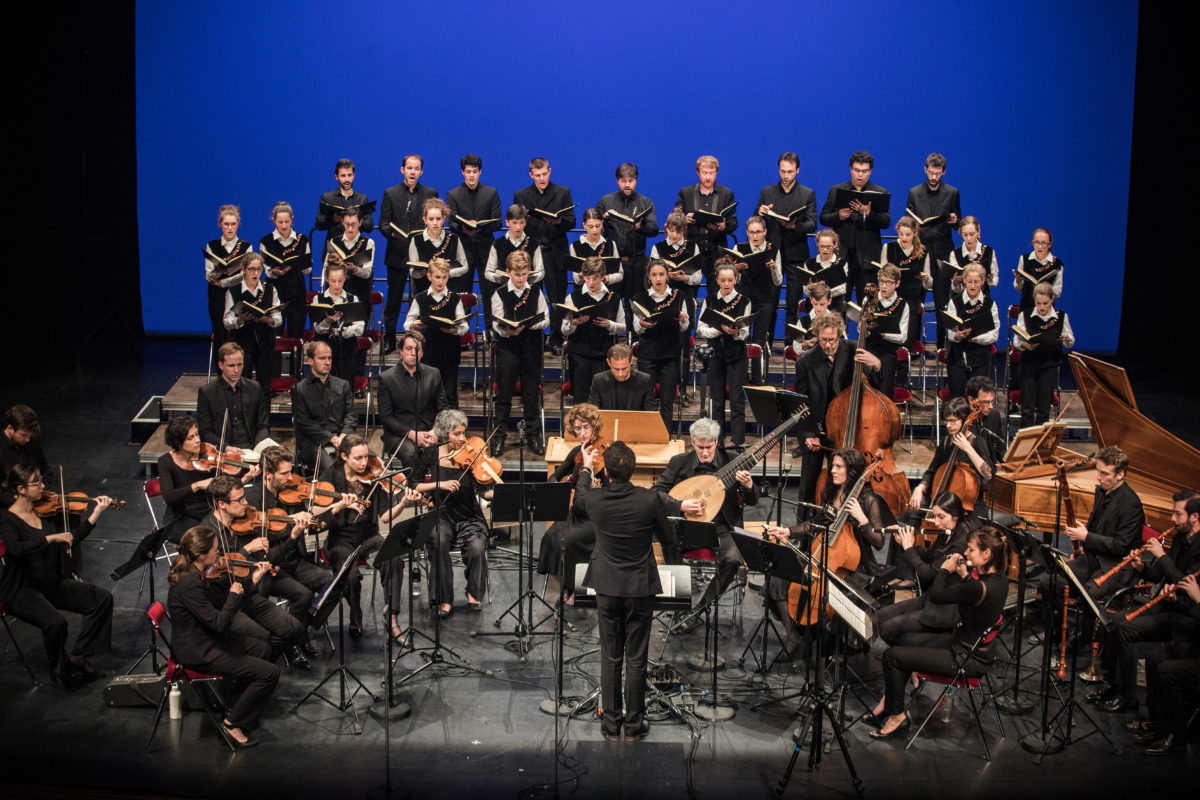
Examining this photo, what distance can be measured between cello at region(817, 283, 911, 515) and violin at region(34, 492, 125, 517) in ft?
14.0

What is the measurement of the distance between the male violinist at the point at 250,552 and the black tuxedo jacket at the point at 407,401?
181cm

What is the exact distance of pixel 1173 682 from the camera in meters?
5.68

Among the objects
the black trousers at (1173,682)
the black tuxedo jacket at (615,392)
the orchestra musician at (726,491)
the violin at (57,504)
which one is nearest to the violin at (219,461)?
the violin at (57,504)

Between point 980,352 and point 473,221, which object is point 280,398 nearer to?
point 473,221

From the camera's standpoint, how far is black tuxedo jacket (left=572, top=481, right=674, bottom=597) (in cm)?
556

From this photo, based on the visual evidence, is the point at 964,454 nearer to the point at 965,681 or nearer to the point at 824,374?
the point at 824,374

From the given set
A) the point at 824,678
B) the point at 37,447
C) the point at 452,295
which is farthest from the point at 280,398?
the point at 824,678

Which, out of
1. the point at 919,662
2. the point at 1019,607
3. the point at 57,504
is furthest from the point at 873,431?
the point at 57,504

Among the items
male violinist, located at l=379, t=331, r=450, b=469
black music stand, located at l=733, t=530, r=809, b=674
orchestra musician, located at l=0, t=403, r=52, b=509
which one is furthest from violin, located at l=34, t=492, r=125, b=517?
black music stand, located at l=733, t=530, r=809, b=674

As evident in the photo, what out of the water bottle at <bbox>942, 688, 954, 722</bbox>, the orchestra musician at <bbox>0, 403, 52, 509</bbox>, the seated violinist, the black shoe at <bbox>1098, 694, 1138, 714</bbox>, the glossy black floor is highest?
Answer: the orchestra musician at <bbox>0, 403, 52, 509</bbox>

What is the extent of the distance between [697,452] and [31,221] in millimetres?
7625

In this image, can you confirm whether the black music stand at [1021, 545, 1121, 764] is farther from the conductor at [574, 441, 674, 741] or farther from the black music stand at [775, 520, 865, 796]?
the conductor at [574, 441, 674, 741]

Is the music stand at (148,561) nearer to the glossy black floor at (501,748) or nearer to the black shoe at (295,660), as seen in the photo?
the glossy black floor at (501,748)

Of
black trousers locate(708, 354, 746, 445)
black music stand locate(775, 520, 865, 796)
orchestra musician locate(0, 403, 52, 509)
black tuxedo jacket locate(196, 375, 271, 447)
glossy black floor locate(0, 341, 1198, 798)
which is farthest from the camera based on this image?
black trousers locate(708, 354, 746, 445)
